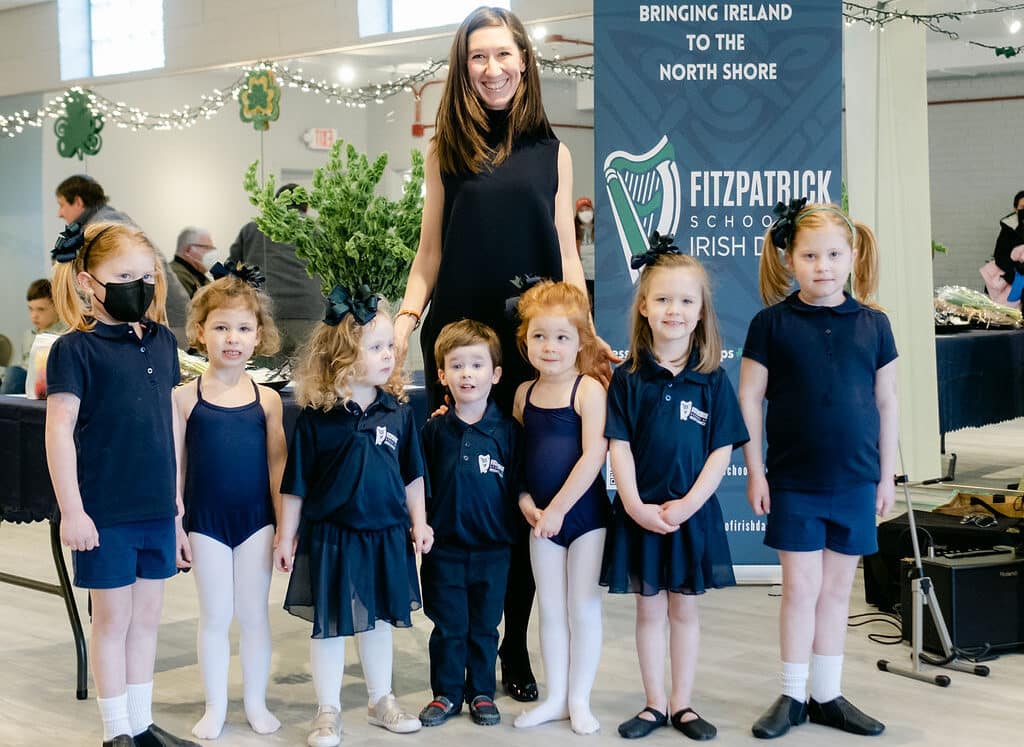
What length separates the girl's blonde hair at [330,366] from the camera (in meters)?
2.94

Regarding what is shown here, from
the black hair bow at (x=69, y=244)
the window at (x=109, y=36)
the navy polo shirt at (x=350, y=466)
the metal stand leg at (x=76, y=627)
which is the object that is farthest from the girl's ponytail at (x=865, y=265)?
the window at (x=109, y=36)

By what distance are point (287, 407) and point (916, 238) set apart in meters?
3.68

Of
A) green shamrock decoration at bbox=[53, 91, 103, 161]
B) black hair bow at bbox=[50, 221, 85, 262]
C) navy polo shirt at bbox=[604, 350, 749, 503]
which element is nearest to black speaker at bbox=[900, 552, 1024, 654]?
navy polo shirt at bbox=[604, 350, 749, 503]

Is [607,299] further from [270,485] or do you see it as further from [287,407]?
[270,485]

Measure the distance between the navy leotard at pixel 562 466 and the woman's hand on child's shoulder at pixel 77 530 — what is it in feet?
3.34

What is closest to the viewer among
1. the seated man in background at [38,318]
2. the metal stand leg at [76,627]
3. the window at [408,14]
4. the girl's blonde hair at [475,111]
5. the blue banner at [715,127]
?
the girl's blonde hair at [475,111]

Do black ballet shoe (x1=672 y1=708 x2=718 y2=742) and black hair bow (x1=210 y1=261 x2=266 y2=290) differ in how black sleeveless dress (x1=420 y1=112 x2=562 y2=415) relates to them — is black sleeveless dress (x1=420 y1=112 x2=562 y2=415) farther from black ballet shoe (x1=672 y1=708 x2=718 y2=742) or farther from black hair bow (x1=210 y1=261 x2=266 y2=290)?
black ballet shoe (x1=672 y1=708 x2=718 y2=742)

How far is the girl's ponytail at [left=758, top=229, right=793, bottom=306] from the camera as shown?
3170 millimetres

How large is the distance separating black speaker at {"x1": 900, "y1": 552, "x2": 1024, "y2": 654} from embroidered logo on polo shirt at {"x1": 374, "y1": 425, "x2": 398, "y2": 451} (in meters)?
1.64

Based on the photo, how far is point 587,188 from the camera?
7.36 metres

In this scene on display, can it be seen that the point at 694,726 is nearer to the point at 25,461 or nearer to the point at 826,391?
the point at 826,391

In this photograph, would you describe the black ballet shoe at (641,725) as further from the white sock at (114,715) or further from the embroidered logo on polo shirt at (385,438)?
the white sock at (114,715)

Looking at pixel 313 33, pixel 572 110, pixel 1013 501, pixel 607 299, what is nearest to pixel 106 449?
pixel 607 299

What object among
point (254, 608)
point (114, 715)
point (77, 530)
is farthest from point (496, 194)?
point (114, 715)
